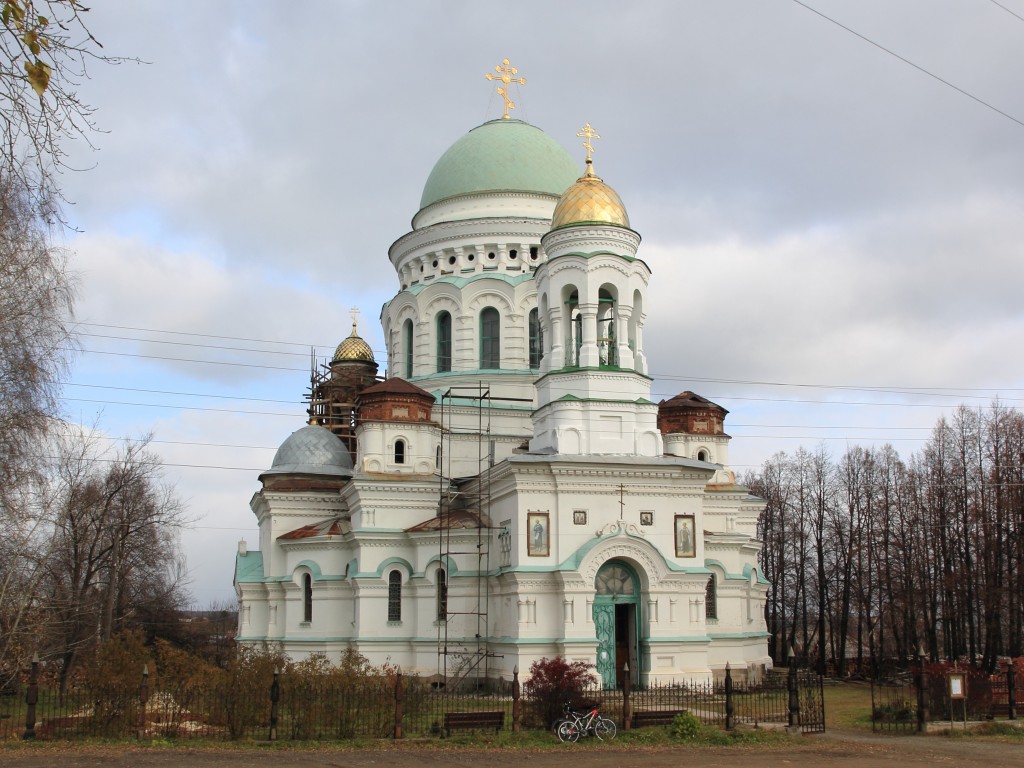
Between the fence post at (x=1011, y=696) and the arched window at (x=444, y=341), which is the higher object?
the arched window at (x=444, y=341)

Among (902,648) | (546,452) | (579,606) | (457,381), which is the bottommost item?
(902,648)

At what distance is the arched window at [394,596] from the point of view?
90.6 feet

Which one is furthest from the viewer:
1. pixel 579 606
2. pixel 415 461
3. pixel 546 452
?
pixel 415 461

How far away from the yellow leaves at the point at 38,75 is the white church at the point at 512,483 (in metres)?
19.5

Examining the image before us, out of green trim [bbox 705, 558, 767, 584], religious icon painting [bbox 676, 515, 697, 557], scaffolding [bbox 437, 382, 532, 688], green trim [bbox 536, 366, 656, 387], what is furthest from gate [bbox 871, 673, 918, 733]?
green trim [bbox 705, 558, 767, 584]

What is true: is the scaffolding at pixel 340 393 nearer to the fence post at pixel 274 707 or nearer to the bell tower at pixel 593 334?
the bell tower at pixel 593 334

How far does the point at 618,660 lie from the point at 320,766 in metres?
12.2

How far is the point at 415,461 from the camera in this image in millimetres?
29328

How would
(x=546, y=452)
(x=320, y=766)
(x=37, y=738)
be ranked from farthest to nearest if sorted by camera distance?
(x=546, y=452) < (x=37, y=738) < (x=320, y=766)

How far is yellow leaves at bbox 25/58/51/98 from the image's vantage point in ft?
17.1

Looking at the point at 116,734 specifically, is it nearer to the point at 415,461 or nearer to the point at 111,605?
the point at 415,461

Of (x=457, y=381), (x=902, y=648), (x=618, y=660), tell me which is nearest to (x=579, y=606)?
(x=618, y=660)

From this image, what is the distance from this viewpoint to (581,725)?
1627 centimetres

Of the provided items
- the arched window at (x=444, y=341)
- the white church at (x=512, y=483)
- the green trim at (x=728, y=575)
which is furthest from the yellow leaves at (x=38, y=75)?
the arched window at (x=444, y=341)
